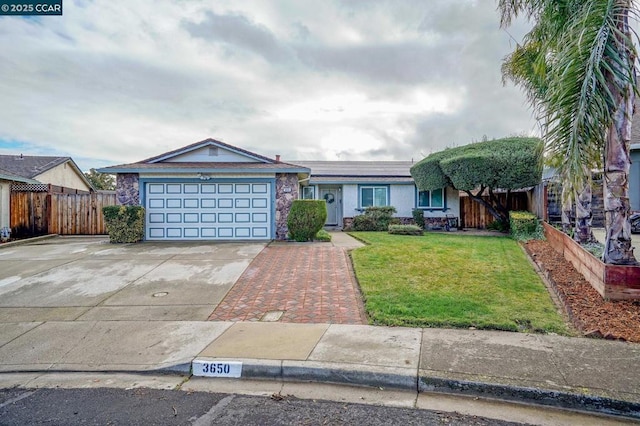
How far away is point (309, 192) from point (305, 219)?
Result: 289 inches

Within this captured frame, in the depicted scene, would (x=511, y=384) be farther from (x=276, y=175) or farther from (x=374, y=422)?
(x=276, y=175)

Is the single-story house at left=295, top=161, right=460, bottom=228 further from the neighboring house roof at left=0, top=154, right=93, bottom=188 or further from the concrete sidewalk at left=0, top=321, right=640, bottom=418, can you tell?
the neighboring house roof at left=0, top=154, right=93, bottom=188

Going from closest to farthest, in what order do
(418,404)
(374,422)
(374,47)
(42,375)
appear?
(374,422) → (418,404) → (42,375) → (374,47)

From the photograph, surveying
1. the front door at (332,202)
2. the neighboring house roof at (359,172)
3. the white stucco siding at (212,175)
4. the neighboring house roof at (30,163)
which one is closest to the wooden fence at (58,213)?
the white stucco siding at (212,175)

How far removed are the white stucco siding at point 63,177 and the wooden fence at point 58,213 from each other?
632cm

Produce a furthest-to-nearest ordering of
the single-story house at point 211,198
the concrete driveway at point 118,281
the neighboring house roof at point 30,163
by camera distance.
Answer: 1. the neighboring house roof at point 30,163
2. the single-story house at point 211,198
3. the concrete driveway at point 118,281

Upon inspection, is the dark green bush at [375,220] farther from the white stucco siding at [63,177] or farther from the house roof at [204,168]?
the white stucco siding at [63,177]

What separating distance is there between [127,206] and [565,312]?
42.0ft

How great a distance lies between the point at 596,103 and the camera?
4.92 meters

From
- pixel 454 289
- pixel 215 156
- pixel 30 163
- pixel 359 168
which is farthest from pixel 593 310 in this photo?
pixel 30 163

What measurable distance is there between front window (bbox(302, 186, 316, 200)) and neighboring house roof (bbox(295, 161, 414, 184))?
0.67 metres

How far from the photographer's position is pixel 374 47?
11.9 m

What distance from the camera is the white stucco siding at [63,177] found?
2167 cm

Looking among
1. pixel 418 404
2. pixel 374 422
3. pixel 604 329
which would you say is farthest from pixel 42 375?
pixel 604 329
